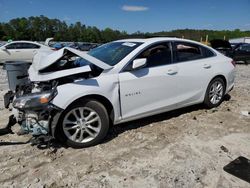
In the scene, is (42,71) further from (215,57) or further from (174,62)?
(215,57)

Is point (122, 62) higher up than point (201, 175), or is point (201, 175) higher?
point (122, 62)

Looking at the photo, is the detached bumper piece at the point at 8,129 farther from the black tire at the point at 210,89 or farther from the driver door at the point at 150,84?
the black tire at the point at 210,89

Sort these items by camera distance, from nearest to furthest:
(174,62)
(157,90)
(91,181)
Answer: (91,181) → (157,90) → (174,62)

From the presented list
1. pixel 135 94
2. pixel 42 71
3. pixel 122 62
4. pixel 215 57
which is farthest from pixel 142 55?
pixel 215 57

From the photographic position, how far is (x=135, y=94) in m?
4.03

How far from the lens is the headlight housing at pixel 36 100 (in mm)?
3346

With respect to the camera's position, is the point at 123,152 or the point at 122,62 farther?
the point at 122,62

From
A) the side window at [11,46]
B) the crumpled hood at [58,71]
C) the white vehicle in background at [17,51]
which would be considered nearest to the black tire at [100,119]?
the crumpled hood at [58,71]

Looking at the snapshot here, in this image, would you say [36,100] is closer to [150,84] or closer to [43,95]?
[43,95]

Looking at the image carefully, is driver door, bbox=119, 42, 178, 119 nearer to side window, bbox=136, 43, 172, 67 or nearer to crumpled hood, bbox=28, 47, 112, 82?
side window, bbox=136, 43, 172, 67

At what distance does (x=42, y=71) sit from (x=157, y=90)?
1865mm

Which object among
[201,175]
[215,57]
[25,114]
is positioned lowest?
[201,175]

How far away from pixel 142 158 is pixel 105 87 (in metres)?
1.14

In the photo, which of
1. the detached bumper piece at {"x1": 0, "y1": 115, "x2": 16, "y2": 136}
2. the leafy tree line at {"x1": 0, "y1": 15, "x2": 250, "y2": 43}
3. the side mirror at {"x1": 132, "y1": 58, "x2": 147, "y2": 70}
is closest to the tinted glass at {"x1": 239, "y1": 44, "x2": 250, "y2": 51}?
the side mirror at {"x1": 132, "y1": 58, "x2": 147, "y2": 70}
